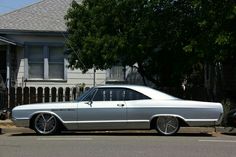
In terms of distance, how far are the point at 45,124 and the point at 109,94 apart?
6.18ft

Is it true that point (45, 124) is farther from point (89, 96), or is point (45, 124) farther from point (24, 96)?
point (24, 96)

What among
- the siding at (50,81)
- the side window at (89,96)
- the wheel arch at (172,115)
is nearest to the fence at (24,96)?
the siding at (50,81)

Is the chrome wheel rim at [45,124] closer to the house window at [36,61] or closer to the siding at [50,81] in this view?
the siding at [50,81]

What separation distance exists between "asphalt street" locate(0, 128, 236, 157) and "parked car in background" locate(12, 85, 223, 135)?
1.24 ft

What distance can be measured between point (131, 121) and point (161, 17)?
610 cm

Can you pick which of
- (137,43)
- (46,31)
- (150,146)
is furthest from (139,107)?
(46,31)

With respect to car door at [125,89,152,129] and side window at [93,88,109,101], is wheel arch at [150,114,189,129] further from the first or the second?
side window at [93,88,109,101]

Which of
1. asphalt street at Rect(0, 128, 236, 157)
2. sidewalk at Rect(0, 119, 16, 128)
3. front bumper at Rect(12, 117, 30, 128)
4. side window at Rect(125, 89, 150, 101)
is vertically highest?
side window at Rect(125, 89, 150, 101)

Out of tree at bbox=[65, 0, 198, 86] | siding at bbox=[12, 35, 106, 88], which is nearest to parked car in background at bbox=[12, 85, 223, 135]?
tree at bbox=[65, 0, 198, 86]

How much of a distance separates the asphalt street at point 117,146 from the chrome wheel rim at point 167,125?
0.70ft

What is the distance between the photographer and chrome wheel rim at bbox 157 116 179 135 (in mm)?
15151

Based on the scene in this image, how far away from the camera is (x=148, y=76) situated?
937 inches

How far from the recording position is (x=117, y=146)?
1255cm

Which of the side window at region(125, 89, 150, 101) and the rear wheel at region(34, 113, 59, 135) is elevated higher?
the side window at region(125, 89, 150, 101)
